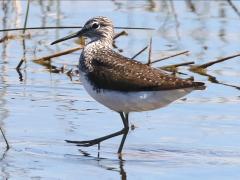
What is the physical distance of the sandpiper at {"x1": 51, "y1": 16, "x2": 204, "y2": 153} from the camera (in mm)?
7883

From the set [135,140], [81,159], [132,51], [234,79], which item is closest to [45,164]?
[81,159]

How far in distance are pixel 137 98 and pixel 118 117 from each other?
122 cm

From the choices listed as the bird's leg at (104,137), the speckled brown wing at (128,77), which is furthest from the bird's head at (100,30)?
the bird's leg at (104,137)

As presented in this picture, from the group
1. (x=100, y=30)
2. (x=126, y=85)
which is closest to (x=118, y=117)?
(x=100, y=30)

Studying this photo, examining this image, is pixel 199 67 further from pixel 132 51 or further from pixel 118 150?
pixel 118 150

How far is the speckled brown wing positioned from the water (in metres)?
0.58

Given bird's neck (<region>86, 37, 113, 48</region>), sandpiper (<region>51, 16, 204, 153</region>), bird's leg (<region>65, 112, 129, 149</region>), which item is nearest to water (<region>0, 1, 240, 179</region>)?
bird's leg (<region>65, 112, 129, 149</region>)

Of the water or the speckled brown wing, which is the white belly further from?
the water

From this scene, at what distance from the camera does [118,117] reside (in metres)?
9.13

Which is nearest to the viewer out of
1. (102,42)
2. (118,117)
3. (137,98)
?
(137,98)

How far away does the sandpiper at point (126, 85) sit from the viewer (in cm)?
788

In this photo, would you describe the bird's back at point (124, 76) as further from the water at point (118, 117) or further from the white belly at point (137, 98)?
the water at point (118, 117)

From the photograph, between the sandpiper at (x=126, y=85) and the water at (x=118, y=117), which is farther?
the sandpiper at (x=126, y=85)

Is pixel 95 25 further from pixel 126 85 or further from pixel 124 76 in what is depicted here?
pixel 126 85
